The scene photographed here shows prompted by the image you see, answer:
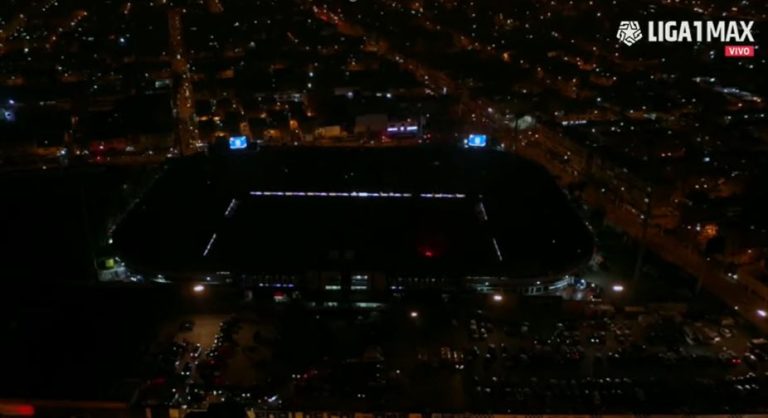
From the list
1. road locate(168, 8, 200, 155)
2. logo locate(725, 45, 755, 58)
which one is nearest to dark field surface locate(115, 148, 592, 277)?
road locate(168, 8, 200, 155)

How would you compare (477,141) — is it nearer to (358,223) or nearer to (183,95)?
(358,223)

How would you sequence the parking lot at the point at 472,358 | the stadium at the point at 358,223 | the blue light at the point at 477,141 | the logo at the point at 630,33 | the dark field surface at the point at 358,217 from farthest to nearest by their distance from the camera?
1. the logo at the point at 630,33
2. the blue light at the point at 477,141
3. the dark field surface at the point at 358,217
4. the stadium at the point at 358,223
5. the parking lot at the point at 472,358

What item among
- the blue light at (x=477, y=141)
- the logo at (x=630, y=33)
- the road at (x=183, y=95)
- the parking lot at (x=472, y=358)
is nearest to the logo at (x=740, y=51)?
the logo at (x=630, y=33)

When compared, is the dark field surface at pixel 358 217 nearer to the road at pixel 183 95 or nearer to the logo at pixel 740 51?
the road at pixel 183 95

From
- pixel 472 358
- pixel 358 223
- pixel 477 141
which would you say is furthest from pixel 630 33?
pixel 472 358

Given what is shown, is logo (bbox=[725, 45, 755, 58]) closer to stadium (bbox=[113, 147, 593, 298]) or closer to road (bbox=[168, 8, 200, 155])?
stadium (bbox=[113, 147, 593, 298])
